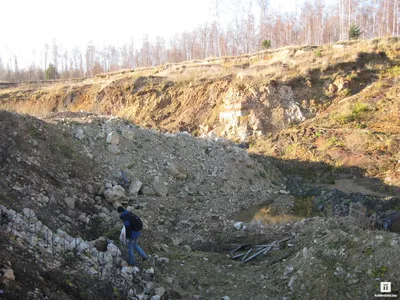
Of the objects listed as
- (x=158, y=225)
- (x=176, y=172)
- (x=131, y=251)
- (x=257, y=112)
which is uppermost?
(x=257, y=112)

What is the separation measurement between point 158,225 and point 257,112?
495 inches

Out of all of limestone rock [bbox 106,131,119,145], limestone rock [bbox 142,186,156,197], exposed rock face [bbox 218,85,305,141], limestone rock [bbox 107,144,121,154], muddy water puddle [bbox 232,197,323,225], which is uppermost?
exposed rock face [bbox 218,85,305,141]

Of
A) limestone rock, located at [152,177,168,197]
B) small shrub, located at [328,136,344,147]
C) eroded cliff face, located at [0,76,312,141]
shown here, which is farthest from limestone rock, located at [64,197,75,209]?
eroded cliff face, located at [0,76,312,141]

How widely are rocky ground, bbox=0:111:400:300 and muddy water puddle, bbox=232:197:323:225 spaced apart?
0.19m

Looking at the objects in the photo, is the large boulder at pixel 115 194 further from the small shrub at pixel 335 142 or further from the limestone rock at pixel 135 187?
the small shrub at pixel 335 142

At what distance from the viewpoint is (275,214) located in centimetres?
1048

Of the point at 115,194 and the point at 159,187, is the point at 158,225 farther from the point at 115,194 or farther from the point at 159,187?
the point at 159,187

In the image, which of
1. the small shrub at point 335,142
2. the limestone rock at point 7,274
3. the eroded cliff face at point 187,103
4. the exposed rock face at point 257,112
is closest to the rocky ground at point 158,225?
the limestone rock at point 7,274

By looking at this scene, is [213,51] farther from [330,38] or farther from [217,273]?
[217,273]

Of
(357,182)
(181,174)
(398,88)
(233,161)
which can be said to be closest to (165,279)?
(181,174)

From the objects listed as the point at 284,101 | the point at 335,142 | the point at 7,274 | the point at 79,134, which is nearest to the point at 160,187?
the point at 79,134

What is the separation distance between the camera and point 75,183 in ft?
27.1

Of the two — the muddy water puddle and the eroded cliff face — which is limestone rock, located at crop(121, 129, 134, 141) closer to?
the muddy water puddle

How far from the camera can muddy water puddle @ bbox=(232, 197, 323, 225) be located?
9.84 metres
